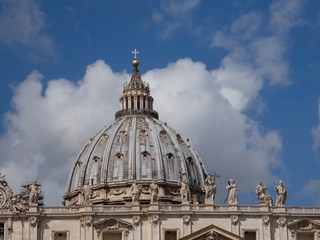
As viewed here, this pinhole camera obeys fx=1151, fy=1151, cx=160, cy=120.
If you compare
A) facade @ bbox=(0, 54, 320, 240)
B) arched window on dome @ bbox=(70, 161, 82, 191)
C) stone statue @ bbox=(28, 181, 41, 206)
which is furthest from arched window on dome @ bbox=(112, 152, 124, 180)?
stone statue @ bbox=(28, 181, 41, 206)

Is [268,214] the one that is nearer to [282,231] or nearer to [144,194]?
[282,231]

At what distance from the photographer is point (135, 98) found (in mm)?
195875

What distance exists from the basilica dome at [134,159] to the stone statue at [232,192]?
42713 mm

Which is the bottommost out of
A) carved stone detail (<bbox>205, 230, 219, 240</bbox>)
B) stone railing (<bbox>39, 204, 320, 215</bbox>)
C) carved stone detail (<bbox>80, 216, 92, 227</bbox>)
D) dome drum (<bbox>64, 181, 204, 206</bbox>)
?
carved stone detail (<bbox>205, 230, 219, 240</bbox>)

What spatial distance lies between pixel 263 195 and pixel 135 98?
66770 millimetres

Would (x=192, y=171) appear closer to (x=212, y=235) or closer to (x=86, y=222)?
(x=212, y=235)

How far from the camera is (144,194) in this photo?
171750 millimetres

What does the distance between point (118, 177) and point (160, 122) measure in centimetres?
1681

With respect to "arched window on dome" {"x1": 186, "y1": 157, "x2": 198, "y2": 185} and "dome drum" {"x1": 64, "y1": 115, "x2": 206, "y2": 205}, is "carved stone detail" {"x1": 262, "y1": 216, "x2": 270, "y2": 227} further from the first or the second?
"arched window on dome" {"x1": 186, "y1": 157, "x2": 198, "y2": 185}

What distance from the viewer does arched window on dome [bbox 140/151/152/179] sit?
600ft

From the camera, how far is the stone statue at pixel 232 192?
13200 cm

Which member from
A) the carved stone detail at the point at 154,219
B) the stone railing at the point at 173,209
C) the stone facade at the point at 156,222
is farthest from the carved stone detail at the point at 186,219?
the carved stone detail at the point at 154,219

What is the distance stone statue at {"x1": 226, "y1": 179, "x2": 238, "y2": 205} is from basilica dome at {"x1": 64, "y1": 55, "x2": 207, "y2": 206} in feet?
140

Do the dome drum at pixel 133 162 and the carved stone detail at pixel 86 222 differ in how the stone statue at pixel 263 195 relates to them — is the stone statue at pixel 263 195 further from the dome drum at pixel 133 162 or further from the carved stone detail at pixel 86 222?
the dome drum at pixel 133 162
